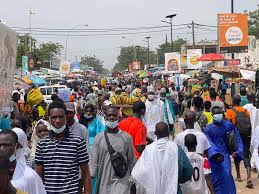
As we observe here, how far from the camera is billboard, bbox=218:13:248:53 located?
→ 2791cm

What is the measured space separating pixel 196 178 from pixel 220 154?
4.50 ft

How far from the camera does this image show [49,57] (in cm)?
7838

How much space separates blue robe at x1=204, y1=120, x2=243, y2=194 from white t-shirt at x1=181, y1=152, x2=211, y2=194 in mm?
1136

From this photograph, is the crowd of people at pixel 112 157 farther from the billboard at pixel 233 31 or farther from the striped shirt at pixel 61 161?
the billboard at pixel 233 31

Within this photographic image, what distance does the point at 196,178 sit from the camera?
6.10 meters

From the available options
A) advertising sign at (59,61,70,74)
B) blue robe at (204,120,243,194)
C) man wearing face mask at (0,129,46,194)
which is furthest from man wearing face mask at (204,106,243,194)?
advertising sign at (59,61,70,74)

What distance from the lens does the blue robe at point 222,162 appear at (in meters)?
7.30

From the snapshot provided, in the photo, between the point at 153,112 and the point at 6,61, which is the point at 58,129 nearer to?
the point at 6,61

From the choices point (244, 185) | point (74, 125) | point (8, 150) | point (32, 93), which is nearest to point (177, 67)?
point (32, 93)

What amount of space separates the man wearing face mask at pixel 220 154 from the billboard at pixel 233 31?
66.7ft

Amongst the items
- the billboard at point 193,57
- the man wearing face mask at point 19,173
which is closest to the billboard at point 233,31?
the billboard at point 193,57

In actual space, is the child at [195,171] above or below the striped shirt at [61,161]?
below

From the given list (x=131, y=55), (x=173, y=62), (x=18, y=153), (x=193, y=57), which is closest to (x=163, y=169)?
(x=18, y=153)

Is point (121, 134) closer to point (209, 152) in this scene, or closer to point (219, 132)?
point (209, 152)
